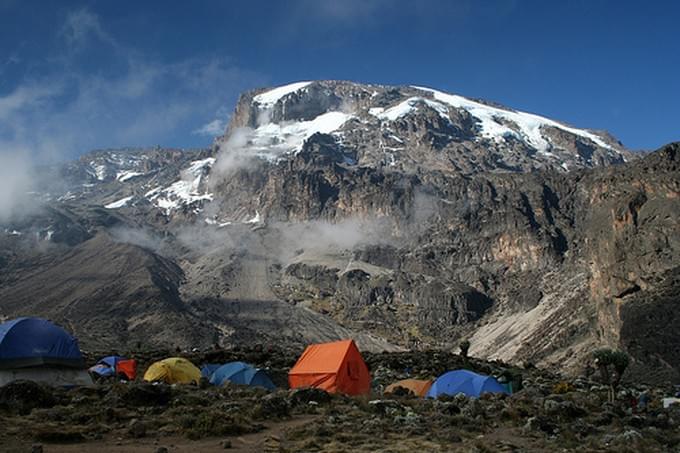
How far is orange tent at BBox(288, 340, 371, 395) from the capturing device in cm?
3025

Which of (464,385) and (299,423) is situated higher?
(299,423)

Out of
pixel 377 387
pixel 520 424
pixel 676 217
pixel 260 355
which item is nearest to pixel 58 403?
pixel 520 424

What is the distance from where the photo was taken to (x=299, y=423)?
19.3 m

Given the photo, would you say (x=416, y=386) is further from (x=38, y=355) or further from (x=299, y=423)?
(x=38, y=355)

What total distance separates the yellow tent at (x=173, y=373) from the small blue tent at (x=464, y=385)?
12141 millimetres

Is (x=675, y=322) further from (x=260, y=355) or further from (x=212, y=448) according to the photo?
(x=212, y=448)

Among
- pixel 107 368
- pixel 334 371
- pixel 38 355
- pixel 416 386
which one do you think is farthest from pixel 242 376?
pixel 107 368

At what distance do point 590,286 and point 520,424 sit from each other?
123426 millimetres

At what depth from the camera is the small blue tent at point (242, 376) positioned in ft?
109

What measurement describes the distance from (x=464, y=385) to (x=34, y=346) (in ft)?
62.8

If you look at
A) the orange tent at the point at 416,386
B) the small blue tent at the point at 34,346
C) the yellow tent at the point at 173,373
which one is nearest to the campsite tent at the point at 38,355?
the small blue tent at the point at 34,346

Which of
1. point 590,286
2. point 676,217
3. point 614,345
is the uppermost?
point 676,217

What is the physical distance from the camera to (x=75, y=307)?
18200 cm

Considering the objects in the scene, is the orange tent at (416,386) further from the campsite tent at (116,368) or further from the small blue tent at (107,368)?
the small blue tent at (107,368)
